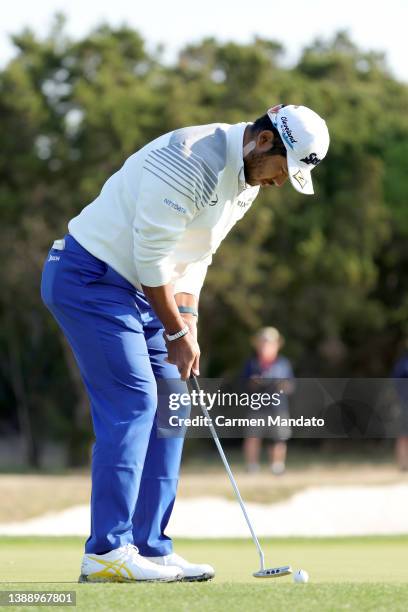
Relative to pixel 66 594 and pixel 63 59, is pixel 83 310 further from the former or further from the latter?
pixel 63 59

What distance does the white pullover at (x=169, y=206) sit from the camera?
4754 mm

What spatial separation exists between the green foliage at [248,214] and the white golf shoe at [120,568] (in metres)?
16.5

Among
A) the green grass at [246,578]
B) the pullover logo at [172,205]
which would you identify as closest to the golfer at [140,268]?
the pullover logo at [172,205]

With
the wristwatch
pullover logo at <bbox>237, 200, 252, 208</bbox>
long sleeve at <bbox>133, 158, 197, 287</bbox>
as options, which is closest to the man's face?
pullover logo at <bbox>237, 200, 252, 208</bbox>

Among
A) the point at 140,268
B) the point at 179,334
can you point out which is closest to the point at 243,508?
the point at 179,334

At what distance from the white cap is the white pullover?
17 centimetres

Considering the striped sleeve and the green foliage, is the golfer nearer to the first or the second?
the striped sleeve

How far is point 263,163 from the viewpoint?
4918mm

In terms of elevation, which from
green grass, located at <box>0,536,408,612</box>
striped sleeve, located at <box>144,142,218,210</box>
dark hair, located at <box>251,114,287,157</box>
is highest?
dark hair, located at <box>251,114,287,157</box>

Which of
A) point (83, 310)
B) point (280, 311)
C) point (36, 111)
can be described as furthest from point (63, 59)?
point (83, 310)

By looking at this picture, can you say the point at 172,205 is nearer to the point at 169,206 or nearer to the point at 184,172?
the point at 169,206

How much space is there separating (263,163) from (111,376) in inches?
39.2

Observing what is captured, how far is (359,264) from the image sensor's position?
23.9 m

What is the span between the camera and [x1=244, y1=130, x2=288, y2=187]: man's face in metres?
4.89
